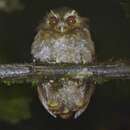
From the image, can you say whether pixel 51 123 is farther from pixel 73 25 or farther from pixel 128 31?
pixel 73 25

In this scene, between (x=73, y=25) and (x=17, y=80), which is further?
(x=73, y=25)

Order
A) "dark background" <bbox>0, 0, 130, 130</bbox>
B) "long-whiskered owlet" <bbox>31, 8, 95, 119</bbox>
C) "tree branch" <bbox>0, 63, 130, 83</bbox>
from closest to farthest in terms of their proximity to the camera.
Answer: "tree branch" <bbox>0, 63, 130, 83</bbox> → "long-whiskered owlet" <bbox>31, 8, 95, 119</bbox> → "dark background" <bbox>0, 0, 130, 130</bbox>

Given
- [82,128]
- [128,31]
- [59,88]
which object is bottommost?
[82,128]

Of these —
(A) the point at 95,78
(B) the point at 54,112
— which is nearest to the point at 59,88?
(B) the point at 54,112

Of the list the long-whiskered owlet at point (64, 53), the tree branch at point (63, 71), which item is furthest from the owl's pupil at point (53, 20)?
the tree branch at point (63, 71)

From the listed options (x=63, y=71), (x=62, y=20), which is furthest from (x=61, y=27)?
(x=63, y=71)

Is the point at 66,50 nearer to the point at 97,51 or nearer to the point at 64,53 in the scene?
the point at 64,53

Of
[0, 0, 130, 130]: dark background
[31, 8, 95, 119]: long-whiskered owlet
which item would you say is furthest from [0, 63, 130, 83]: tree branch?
[0, 0, 130, 130]: dark background

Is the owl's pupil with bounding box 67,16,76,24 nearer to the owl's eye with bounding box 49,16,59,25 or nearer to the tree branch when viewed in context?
the owl's eye with bounding box 49,16,59,25
